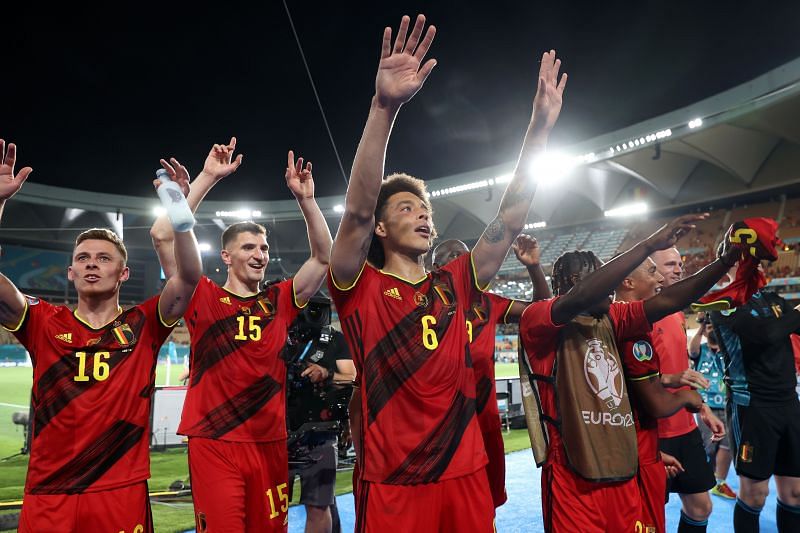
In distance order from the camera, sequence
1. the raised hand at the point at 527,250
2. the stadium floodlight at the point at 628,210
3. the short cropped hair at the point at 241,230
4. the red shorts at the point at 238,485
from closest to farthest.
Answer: the red shorts at the point at 238,485 < the raised hand at the point at 527,250 < the short cropped hair at the point at 241,230 < the stadium floodlight at the point at 628,210

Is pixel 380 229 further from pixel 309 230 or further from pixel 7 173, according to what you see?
pixel 7 173

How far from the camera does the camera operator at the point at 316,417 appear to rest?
409 centimetres

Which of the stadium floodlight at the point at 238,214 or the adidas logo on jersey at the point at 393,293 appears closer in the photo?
the adidas logo on jersey at the point at 393,293

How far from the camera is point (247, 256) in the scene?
12.8ft

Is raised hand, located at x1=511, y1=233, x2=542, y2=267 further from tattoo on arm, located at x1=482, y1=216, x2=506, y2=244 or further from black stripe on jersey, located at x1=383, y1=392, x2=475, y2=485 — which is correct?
black stripe on jersey, located at x1=383, y1=392, x2=475, y2=485

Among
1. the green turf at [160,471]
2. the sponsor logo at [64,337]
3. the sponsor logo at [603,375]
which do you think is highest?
the sponsor logo at [64,337]

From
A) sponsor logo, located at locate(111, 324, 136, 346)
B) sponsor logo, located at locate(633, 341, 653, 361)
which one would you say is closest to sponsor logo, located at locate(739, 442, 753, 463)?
sponsor logo, located at locate(633, 341, 653, 361)

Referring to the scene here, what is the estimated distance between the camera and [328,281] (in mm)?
2205

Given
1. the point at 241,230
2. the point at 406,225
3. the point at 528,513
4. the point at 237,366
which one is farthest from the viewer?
the point at 528,513

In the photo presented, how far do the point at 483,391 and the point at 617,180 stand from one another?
27.5m

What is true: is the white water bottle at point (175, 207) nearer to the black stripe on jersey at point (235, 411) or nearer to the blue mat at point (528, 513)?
the black stripe on jersey at point (235, 411)

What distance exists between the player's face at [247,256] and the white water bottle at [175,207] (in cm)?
145

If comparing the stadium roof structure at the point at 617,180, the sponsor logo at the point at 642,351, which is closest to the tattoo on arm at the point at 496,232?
the sponsor logo at the point at 642,351

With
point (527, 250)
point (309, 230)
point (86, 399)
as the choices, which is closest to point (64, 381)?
point (86, 399)
